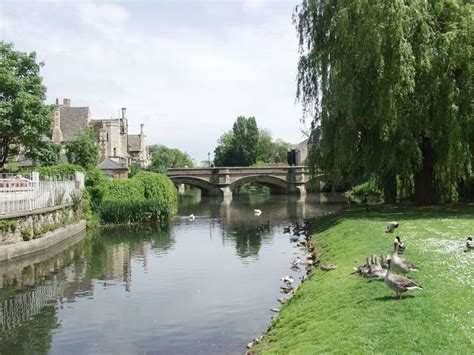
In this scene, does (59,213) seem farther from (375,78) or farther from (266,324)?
(266,324)

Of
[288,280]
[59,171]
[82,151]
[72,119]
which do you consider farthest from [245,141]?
[288,280]

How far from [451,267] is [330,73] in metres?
18.4

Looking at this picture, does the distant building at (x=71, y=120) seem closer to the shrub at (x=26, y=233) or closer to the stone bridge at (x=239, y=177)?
the stone bridge at (x=239, y=177)

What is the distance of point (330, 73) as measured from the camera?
30031 millimetres

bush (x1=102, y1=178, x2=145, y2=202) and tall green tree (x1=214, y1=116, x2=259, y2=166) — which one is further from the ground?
tall green tree (x1=214, y1=116, x2=259, y2=166)

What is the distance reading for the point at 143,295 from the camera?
18.7 metres

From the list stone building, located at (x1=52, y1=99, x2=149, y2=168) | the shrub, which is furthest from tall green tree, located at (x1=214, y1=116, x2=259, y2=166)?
the shrub

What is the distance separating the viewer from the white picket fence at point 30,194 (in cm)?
2617

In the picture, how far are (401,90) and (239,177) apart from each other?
59.1 metres

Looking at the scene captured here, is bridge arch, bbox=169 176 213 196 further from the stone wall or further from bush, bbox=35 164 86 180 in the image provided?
the stone wall

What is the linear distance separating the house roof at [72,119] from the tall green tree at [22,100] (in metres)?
36.7

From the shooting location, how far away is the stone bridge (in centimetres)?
8506

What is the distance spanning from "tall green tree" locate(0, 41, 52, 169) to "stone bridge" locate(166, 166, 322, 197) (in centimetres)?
4388

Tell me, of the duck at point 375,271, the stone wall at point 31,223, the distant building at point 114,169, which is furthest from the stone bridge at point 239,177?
the duck at point 375,271
